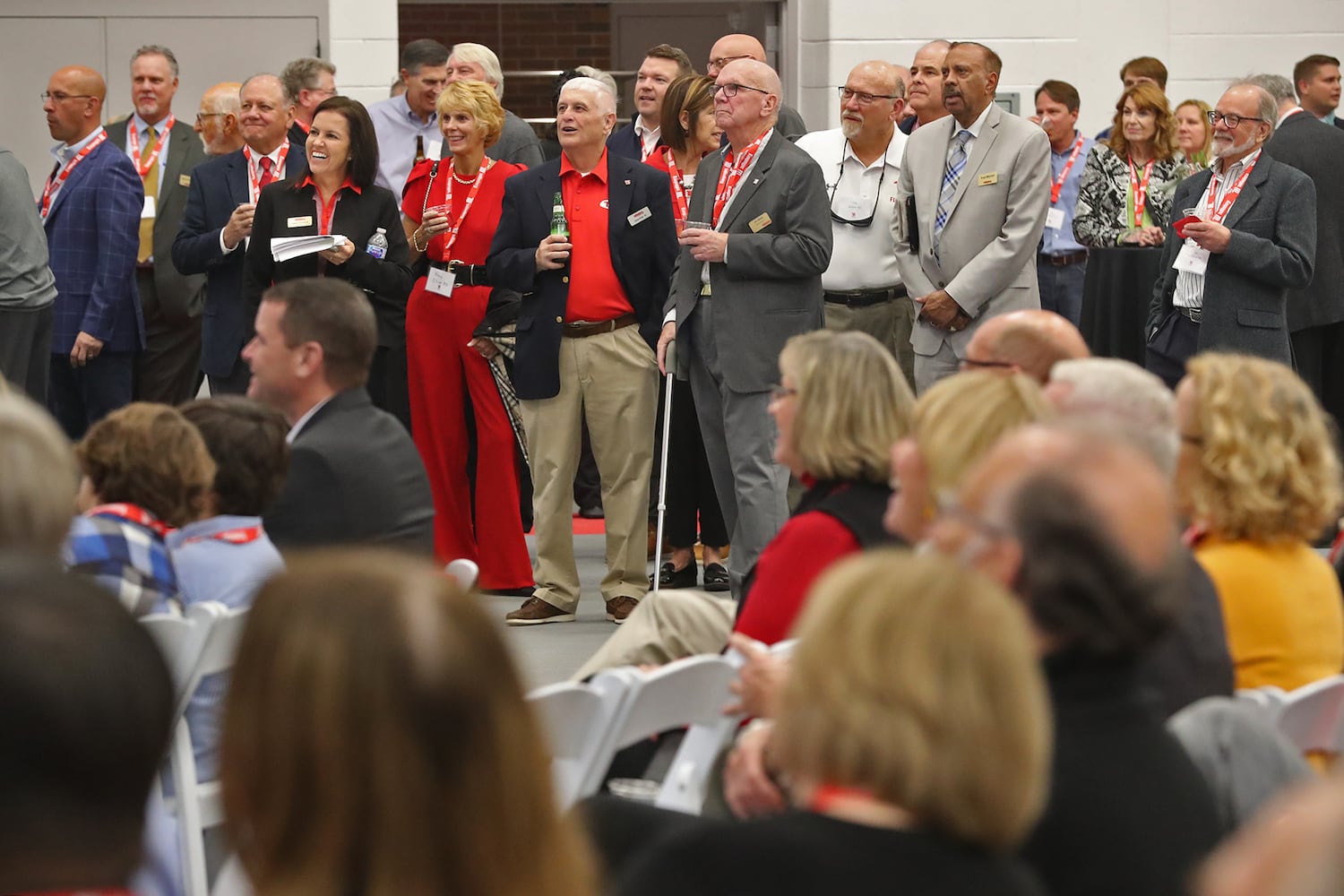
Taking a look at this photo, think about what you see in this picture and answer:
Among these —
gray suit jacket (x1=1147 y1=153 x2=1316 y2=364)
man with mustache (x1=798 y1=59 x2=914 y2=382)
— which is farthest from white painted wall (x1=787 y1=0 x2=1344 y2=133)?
gray suit jacket (x1=1147 y1=153 x2=1316 y2=364)

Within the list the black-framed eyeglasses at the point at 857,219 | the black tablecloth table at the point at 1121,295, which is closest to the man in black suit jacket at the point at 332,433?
the black-framed eyeglasses at the point at 857,219

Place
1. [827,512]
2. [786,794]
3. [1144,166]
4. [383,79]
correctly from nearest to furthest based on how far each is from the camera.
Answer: [786,794]
[827,512]
[1144,166]
[383,79]

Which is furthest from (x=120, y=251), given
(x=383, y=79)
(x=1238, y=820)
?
(x=1238, y=820)

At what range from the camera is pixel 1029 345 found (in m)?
3.56

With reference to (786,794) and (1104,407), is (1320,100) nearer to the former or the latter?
(1104,407)

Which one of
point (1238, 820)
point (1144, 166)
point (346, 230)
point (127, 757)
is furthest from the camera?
point (1144, 166)

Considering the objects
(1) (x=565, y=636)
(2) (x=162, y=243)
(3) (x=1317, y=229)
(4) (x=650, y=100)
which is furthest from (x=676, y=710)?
(2) (x=162, y=243)

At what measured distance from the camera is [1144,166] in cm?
812

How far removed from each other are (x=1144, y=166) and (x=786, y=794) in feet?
21.4

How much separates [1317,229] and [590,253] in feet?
10.2

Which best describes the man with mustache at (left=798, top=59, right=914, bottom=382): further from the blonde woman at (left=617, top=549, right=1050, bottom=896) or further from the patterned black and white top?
the blonde woman at (left=617, top=549, right=1050, bottom=896)

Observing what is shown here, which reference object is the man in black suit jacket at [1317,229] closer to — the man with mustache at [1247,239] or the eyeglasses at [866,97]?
the man with mustache at [1247,239]

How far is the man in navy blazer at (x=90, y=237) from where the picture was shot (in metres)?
6.99

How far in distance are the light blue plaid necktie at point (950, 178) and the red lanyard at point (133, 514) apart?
11.9ft
